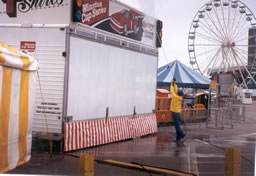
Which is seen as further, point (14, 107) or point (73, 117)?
point (73, 117)

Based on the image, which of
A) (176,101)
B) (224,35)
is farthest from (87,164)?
(224,35)

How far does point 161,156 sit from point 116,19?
13.9ft

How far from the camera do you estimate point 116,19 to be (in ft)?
33.9

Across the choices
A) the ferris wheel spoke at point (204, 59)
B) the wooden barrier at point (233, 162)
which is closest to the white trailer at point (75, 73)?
the wooden barrier at point (233, 162)

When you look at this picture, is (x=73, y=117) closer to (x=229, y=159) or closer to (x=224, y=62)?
(x=229, y=159)

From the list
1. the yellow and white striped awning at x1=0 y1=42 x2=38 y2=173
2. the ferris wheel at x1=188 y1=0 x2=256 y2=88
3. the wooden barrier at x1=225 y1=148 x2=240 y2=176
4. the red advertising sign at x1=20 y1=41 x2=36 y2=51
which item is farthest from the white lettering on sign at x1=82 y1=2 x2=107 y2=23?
the ferris wheel at x1=188 y1=0 x2=256 y2=88

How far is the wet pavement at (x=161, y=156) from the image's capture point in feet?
23.3

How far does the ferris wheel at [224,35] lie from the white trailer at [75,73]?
1515 cm

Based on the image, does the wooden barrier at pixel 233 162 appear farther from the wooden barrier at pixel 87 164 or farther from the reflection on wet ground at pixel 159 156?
the wooden barrier at pixel 87 164

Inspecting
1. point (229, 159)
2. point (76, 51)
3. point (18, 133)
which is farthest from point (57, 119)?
point (229, 159)

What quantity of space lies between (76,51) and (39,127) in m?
2.05

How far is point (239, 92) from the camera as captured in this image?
43.7 metres

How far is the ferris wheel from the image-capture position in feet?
80.4

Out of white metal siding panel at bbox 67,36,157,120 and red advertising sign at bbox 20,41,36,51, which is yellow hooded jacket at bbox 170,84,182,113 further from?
red advertising sign at bbox 20,41,36,51
